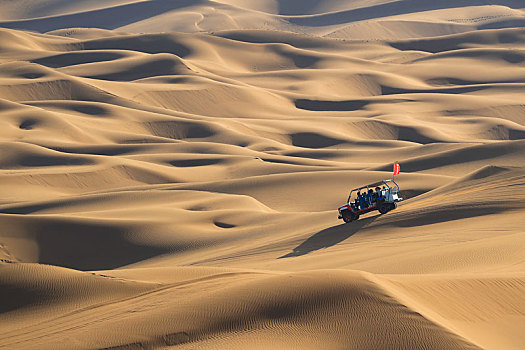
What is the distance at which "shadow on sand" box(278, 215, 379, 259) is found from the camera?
57.9 ft

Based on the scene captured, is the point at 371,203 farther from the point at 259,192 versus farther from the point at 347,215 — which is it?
the point at 259,192

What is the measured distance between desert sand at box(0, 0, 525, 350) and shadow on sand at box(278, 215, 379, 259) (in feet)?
0.25

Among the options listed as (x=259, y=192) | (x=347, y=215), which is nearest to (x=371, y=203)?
(x=347, y=215)

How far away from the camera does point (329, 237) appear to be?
1838 centimetres

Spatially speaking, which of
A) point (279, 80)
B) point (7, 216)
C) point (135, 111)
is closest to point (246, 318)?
point (7, 216)

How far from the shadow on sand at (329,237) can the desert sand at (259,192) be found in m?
0.08

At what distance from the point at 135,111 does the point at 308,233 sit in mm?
34409

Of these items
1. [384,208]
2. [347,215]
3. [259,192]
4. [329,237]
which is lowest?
[259,192]

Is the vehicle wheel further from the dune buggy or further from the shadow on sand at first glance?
the shadow on sand

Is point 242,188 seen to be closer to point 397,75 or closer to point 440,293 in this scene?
point 440,293

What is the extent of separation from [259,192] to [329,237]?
41.0 feet

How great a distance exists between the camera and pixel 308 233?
19.9m

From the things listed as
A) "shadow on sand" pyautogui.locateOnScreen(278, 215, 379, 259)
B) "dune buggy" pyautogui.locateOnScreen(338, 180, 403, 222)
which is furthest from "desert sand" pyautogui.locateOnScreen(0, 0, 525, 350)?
"dune buggy" pyautogui.locateOnScreen(338, 180, 403, 222)

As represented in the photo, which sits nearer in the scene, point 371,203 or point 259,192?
point 371,203
